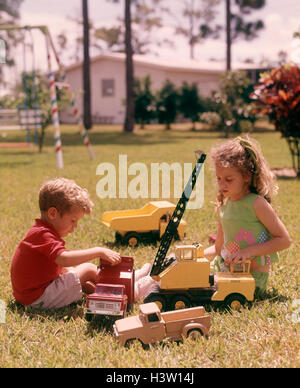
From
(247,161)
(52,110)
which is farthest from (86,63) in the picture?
(247,161)

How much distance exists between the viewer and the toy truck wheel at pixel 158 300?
337 cm

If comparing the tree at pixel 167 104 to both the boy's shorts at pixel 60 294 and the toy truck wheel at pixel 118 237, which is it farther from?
the boy's shorts at pixel 60 294

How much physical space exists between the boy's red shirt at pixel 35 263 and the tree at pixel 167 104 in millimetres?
26312

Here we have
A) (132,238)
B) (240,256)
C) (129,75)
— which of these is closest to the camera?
(240,256)

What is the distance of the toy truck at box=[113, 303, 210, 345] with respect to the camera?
287 cm

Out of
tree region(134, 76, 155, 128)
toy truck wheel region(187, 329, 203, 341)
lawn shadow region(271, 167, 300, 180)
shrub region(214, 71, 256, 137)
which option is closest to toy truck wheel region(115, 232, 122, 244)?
toy truck wheel region(187, 329, 203, 341)

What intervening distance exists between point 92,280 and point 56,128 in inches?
317

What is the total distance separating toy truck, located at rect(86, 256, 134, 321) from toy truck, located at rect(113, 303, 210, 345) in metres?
0.16

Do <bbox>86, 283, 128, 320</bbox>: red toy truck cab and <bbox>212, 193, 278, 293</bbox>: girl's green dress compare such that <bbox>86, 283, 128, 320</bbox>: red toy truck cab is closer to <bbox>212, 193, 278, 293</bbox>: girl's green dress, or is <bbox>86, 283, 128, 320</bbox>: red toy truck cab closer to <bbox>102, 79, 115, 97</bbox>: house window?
<bbox>212, 193, 278, 293</bbox>: girl's green dress

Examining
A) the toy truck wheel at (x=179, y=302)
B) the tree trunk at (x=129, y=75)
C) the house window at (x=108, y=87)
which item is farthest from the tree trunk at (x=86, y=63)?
the toy truck wheel at (x=179, y=302)

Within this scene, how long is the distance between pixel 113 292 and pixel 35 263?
0.61m

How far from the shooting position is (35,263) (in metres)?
3.44

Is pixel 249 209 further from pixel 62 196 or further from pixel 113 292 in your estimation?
pixel 62 196

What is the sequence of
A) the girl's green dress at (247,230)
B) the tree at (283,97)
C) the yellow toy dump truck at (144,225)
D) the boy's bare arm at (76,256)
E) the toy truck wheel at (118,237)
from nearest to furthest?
the boy's bare arm at (76,256), the girl's green dress at (247,230), the yellow toy dump truck at (144,225), the toy truck wheel at (118,237), the tree at (283,97)
